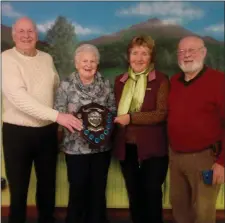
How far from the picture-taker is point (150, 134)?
1.85 meters

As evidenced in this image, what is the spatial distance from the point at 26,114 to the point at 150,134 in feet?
2.37

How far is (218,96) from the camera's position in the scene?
5.42 feet

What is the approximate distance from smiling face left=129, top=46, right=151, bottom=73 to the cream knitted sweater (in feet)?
1.64

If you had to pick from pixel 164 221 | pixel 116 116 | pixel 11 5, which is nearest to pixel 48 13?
pixel 11 5

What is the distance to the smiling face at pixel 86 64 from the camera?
181 centimetres

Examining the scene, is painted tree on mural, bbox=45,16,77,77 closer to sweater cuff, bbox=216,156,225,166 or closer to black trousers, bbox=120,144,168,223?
black trousers, bbox=120,144,168,223

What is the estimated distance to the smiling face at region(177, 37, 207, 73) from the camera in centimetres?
173

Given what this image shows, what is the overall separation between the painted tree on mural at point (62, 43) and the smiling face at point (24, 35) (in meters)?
0.20

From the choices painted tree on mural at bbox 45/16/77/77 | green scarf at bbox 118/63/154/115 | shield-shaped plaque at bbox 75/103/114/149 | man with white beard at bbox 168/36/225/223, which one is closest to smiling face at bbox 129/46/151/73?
green scarf at bbox 118/63/154/115

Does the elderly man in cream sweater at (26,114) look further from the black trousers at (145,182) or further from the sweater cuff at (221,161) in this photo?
the sweater cuff at (221,161)

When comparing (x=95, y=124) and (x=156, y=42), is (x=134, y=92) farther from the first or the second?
(x=156, y=42)

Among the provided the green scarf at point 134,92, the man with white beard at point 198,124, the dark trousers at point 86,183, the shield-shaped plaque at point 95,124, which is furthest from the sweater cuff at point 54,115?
the man with white beard at point 198,124

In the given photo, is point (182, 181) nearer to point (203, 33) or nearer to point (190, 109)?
point (190, 109)

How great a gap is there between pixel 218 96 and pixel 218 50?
503 millimetres
